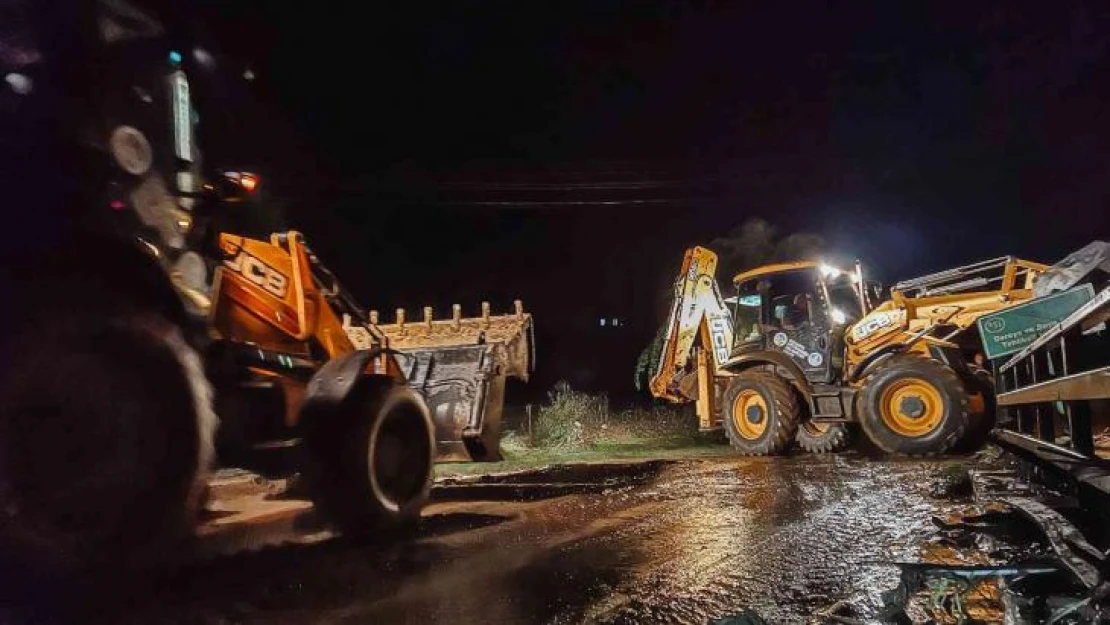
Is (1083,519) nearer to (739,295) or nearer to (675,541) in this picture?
(675,541)

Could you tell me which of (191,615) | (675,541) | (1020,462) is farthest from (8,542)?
(1020,462)

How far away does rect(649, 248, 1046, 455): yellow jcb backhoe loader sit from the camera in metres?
10.6

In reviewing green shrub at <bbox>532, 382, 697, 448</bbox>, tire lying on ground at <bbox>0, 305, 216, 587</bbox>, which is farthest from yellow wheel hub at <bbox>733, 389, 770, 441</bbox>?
tire lying on ground at <bbox>0, 305, 216, 587</bbox>

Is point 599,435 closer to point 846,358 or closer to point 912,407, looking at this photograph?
point 846,358

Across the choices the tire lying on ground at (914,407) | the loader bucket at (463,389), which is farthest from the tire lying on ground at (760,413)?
the loader bucket at (463,389)

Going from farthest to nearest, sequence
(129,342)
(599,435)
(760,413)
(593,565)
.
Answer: (599,435) → (760,413) → (593,565) → (129,342)

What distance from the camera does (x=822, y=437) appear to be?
13055 millimetres

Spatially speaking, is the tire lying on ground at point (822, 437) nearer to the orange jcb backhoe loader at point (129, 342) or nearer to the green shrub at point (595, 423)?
the green shrub at point (595, 423)

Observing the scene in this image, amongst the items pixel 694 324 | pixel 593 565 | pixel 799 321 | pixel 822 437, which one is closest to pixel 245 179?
pixel 593 565

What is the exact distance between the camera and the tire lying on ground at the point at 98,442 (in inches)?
144

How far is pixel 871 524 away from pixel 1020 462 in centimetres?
235

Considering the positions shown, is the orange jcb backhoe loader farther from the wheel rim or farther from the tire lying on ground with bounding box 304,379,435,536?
the wheel rim

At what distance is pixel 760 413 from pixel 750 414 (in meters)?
0.23

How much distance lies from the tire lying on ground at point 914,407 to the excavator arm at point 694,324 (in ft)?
14.5
